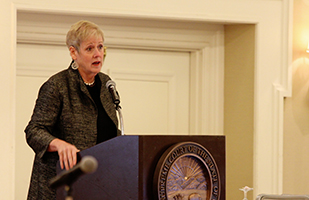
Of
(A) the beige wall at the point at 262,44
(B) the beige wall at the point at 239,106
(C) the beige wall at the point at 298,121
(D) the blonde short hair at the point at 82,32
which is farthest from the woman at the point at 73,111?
(C) the beige wall at the point at 298,121

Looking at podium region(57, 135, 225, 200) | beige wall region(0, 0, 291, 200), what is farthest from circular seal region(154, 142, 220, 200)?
beige wall region(0, 0, 291, 200)

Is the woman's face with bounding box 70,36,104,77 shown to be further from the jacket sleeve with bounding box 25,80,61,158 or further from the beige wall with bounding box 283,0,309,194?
the beige wall with bounding box 283,0,309,194

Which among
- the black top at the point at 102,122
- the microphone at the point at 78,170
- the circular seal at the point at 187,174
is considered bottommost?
the circular seal at the point at 187,174

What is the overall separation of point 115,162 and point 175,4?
6.39ft

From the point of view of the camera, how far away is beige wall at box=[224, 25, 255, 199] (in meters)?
3.34

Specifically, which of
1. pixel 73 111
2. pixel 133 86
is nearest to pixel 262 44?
pixel 133 86

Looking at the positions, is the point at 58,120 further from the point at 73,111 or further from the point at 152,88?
the point at 152,88

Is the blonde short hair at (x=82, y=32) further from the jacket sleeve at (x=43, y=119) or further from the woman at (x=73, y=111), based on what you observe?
the jacket sleeve at (x=43, y=119)

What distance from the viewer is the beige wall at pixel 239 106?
3.34 metres

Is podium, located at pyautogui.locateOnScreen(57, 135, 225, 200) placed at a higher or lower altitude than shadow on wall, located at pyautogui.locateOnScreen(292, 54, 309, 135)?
lower

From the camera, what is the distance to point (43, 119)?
174 cm

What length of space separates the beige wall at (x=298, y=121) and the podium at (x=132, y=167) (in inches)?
78.2

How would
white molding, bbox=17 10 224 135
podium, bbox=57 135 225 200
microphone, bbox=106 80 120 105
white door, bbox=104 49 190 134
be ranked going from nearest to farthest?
podium, bbox=57 135 225 200
microphone, bbox=106 80 120 105
white molding, bbox=17 10 224 135
white door, bbox=104 49 190 134

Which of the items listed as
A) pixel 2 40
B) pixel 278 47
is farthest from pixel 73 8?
pixel 278 47
